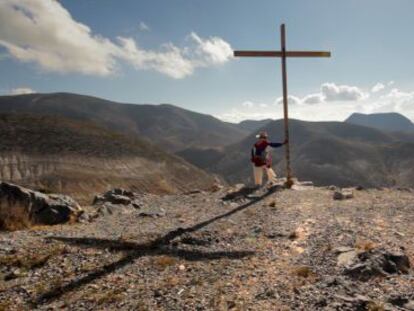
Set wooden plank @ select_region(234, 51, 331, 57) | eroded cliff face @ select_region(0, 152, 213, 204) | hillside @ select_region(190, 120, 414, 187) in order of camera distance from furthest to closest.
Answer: hillside @ select_region(190, 120, 414, 187) → eroded cliff face @ select_region(0, 152, 213, 204) → wooden plank @ select_region(234, 51, 331, 57)

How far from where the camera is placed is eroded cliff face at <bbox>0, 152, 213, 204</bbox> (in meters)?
60.8

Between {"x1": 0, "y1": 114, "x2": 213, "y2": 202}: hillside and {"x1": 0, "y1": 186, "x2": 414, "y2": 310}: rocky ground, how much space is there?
147 feet

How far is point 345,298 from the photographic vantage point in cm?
717

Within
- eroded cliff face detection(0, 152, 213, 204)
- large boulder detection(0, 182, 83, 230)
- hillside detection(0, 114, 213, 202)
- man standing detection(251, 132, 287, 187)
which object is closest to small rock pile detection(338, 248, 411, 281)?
man standing detection(251, 132, 287, 187)

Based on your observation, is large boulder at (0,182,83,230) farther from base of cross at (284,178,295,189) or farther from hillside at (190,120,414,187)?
hillside at (190,120,414,187)

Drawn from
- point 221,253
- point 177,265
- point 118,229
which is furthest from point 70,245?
point 221,253

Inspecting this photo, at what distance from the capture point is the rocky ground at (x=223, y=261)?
299 inches

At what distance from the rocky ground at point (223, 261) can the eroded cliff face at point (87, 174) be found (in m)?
43.0

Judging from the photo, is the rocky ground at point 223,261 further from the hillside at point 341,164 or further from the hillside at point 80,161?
the hillside at point 341,164

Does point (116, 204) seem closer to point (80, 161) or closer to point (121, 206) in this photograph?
point (121, 206)

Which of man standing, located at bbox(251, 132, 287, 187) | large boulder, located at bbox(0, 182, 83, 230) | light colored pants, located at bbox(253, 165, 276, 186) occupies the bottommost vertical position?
large boulder, located at bbox(0, 182, 83, 230)

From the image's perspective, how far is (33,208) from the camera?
50.0 ft

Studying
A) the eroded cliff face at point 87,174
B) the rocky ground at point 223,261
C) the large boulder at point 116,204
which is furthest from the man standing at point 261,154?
the eroded cliff face at point 87,174

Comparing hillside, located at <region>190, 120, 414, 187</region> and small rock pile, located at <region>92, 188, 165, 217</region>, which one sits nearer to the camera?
small rock pile, located at <region>92, 188, 165, 217</region>
